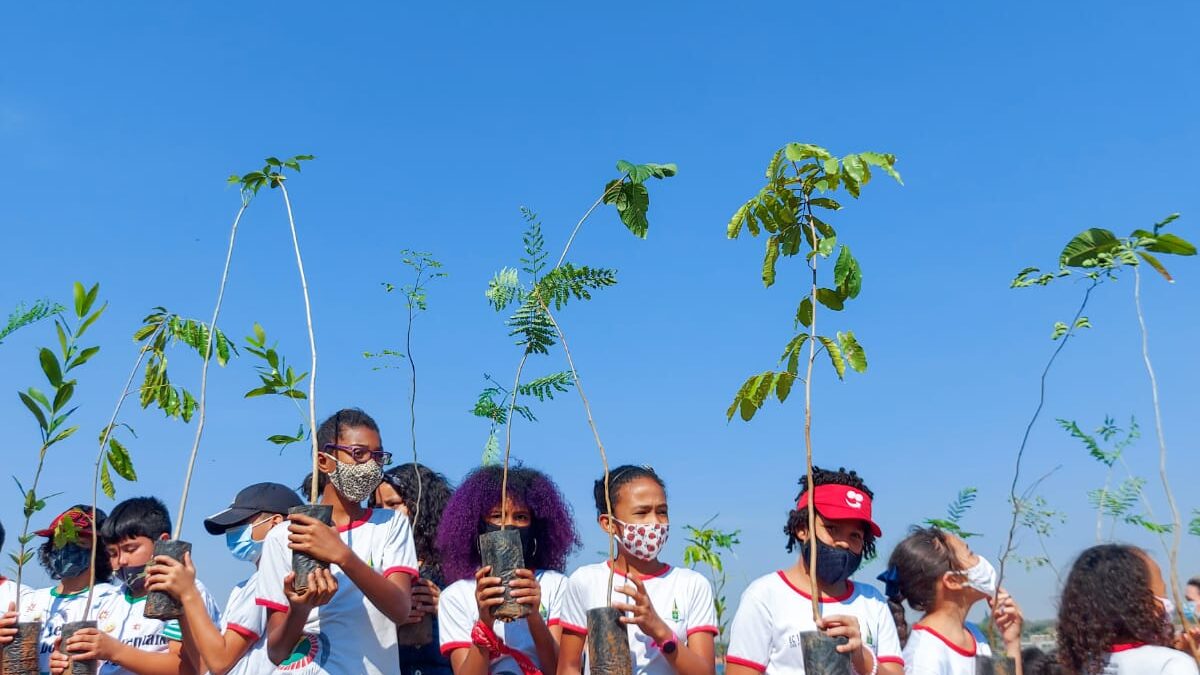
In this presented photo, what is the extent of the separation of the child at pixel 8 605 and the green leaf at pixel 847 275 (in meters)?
4.61

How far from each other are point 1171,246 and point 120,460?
5.31 metres

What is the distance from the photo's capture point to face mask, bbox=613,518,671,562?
5.17 m

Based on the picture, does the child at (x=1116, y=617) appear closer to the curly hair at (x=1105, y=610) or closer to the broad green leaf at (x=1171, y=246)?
the curly hair at (x=1105, y=610)

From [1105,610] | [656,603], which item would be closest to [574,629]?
[656,603]

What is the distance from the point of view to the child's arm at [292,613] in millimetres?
4168

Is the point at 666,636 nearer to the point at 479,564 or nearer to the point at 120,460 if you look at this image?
the point at 479,564

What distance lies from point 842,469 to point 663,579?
3.90ft

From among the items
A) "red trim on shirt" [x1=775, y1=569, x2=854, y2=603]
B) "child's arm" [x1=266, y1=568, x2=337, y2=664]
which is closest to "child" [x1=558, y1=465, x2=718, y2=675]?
"red trim on shirt" [x1=775, y1=569, x2=854, y2=603]

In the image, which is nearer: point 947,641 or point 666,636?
point 666,636

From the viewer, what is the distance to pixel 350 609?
488 cm

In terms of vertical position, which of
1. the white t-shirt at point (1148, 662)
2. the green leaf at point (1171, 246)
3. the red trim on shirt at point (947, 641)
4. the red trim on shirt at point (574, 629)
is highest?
the green leaf at point (1171, 246)

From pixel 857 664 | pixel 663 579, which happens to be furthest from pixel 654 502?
pixel 857 664

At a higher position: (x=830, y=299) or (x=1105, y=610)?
(x=830, y=299)

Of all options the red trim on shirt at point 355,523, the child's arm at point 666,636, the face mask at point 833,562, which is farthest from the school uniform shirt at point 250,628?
the face mask at point 833,562
